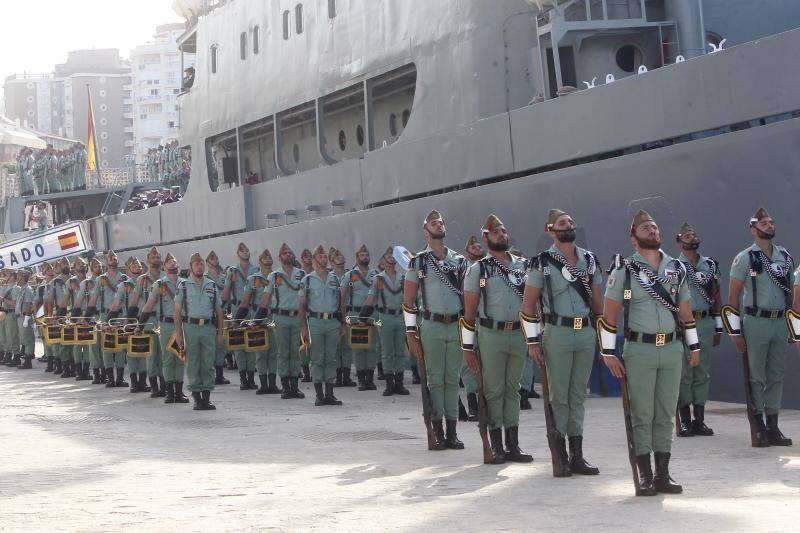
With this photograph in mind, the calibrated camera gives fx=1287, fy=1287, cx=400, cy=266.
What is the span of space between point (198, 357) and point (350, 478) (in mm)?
5724

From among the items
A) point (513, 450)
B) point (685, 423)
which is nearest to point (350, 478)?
point (513, 450)

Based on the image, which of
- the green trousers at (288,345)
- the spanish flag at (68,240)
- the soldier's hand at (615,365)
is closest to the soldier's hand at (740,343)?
the soldier's hand at (615,365)

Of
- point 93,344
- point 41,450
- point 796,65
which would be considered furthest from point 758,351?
point 93,344

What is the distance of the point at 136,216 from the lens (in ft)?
98.4

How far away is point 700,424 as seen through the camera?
32.3 ft

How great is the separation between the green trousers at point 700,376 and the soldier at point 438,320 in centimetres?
175

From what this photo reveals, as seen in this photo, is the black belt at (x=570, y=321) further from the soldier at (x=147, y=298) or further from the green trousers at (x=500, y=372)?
the soldier at (x=147, y=298)

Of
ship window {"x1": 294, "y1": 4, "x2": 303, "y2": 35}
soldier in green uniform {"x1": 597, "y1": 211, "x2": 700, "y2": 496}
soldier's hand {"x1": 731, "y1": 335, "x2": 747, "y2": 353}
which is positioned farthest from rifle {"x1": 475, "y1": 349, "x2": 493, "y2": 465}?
ship window {"x1": 294, "y1": 4, "x2": 303, "y2": 35}

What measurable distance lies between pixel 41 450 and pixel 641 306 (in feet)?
17.0

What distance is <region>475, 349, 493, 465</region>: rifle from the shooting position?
8.70 meters

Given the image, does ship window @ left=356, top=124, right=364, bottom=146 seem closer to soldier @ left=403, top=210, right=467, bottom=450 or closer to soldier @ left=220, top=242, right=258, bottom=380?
soldier @ left=220, top=242, right=258, bottom=380

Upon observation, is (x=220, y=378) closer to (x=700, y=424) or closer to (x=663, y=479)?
(x=700, y=424)

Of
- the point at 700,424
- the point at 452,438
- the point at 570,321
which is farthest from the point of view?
the point at 700,424

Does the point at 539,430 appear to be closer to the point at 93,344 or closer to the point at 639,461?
the point at 639,461
